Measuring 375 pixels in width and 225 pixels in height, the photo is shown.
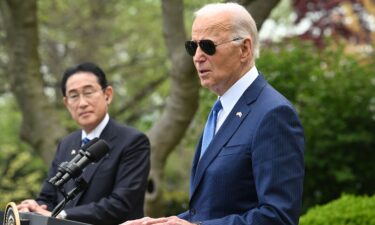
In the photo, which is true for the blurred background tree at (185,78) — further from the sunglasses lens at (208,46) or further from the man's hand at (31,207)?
the sunglasses lens at (208,46)

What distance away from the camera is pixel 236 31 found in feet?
11.6

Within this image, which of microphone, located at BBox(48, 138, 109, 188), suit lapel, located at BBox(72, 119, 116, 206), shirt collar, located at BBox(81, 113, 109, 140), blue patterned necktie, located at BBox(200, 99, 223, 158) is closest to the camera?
blue patterned necktie, located at BBox(200, 99, 223, 158)

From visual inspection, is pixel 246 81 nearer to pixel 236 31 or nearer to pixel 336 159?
pixel 236 31

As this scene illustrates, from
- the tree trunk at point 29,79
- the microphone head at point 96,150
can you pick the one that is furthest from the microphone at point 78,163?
the tree trunk at point 29,79

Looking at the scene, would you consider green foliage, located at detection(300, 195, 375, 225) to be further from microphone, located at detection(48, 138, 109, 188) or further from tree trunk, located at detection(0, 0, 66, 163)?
tree trunk, located at detection(0, 0, 66, 163)

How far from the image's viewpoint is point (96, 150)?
4215mm

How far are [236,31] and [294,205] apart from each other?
0.90m

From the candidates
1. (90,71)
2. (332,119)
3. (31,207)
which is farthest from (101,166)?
(332,119)

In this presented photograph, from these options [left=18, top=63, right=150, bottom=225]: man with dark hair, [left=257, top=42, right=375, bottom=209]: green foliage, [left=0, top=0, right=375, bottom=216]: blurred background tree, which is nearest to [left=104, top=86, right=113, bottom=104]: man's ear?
[left=18, top=63, right=150, bottom=225]: man with dark hair

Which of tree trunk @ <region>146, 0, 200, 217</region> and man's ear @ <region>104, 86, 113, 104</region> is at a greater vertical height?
man's ear @ <region>104, 86, 113, 104</region>

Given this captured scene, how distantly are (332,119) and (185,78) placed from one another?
3.33m

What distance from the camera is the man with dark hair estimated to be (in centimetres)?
516

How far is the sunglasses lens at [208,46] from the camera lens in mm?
3525

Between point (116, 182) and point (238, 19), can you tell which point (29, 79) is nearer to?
point (116, 182)
